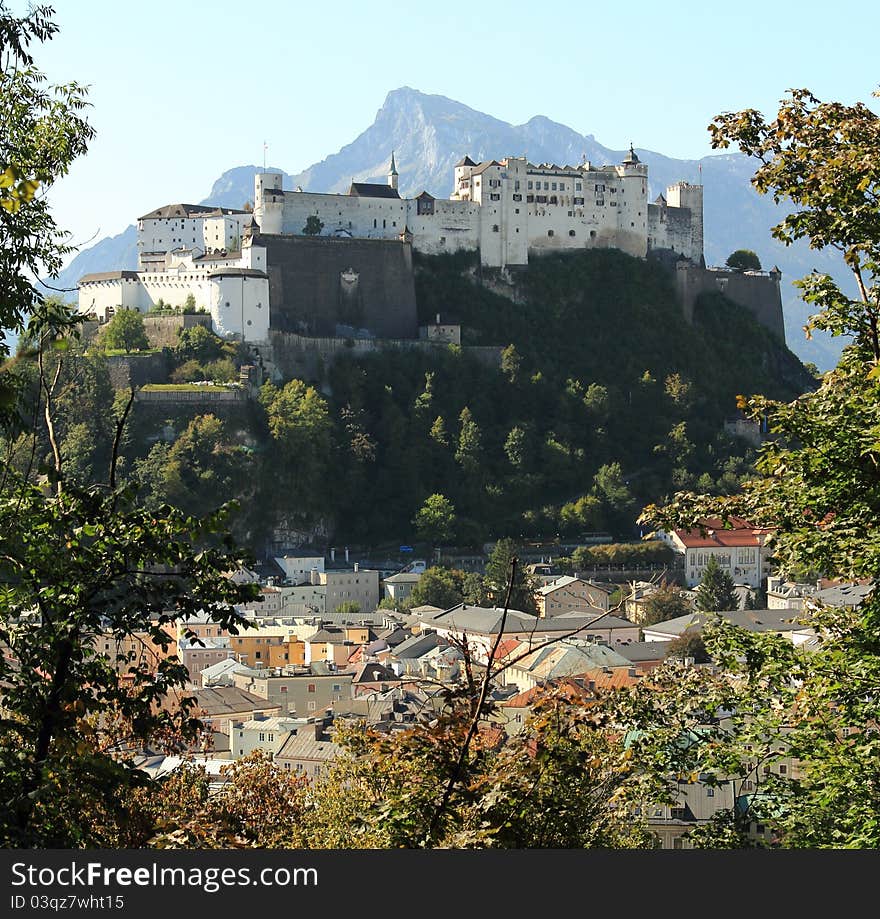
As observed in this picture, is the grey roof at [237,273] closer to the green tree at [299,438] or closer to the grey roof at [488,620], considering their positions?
the green tree at [299,438]

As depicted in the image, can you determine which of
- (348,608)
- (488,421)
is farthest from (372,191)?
(348,608)

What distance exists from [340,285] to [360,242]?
1.74 meters

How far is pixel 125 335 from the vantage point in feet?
182

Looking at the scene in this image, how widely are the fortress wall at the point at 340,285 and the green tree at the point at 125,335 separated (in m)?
4.76

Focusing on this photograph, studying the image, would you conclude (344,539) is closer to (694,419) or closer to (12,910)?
(694,419)

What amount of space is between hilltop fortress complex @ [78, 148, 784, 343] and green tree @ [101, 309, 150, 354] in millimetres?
→ 996

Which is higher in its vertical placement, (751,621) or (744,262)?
(744,262)

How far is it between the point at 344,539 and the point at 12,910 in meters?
52.5

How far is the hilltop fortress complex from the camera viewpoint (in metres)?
56.8

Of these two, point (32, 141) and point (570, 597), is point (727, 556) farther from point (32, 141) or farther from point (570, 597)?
point (32, 141)

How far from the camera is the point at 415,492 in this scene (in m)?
59.0

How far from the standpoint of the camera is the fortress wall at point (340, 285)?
57.7 m

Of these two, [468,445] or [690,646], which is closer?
[690,646]

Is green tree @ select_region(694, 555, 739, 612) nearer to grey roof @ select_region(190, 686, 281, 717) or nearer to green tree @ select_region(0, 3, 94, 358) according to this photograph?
grey roof @ select_region(190, 686, 281, 717)
